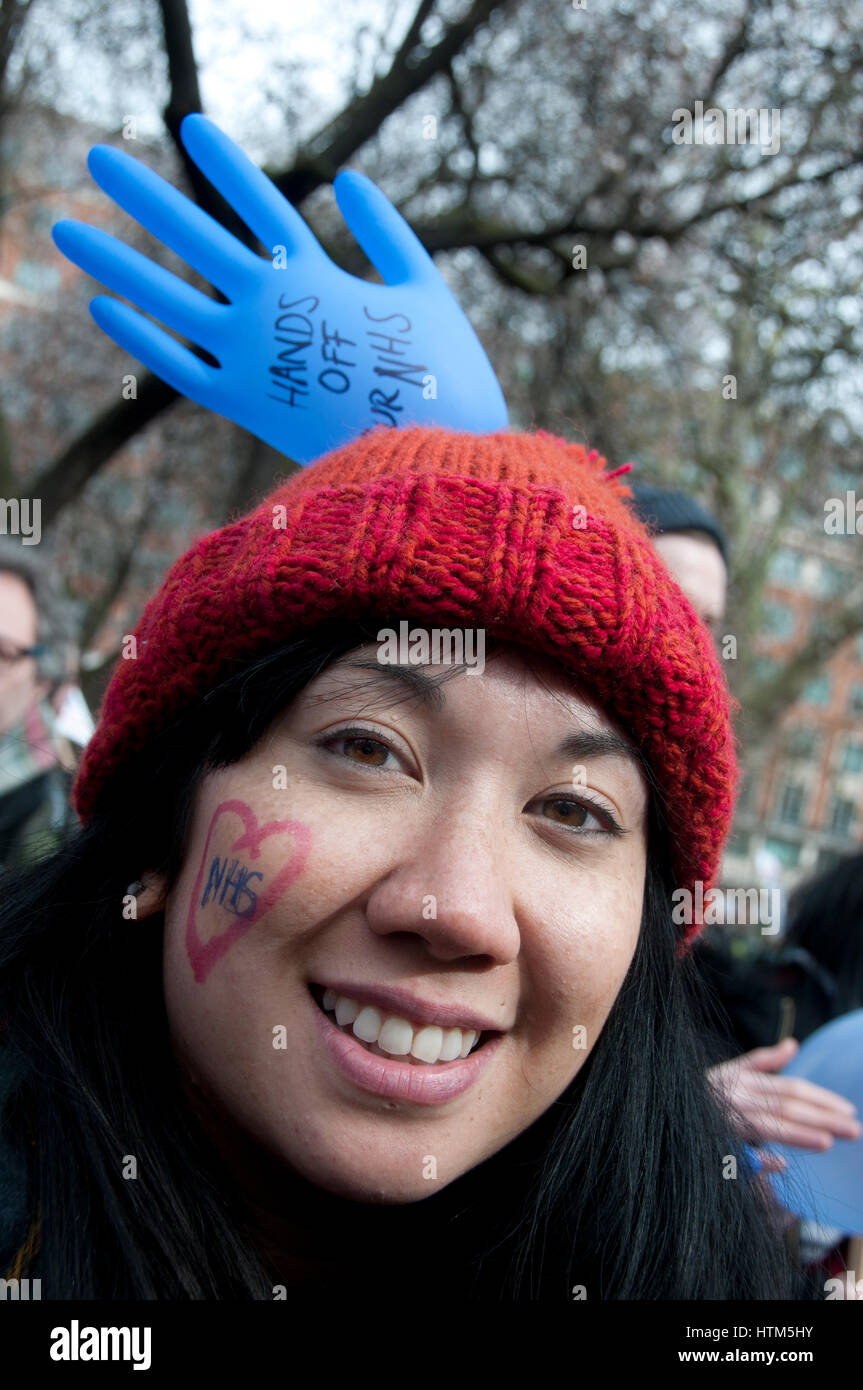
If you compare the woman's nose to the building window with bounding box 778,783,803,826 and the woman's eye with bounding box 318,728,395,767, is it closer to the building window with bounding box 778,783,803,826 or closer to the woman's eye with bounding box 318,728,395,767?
Result: the woman's eye with bounding box 318,728,395,767

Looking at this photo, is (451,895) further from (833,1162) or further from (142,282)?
(833,1162)

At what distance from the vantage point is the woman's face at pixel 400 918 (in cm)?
129

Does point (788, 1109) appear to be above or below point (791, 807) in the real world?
below

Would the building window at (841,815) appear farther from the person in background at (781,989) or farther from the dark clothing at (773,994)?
the dark clothing at (773,994)

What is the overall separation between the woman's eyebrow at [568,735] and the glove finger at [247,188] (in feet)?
2.92

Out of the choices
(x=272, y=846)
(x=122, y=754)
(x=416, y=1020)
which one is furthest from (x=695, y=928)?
(x=122, y=754)

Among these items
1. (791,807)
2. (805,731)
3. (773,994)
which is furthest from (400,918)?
(791,807)

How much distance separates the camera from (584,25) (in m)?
6.30

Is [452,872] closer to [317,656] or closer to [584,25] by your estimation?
[317,656]

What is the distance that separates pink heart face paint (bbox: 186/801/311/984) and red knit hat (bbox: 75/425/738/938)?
0.26 metres

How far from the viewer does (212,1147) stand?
1.50 meters

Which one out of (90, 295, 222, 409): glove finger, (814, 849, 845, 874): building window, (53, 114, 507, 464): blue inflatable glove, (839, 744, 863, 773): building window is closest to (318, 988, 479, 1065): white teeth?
(53, 114, 507, 464): blue inflatable glove

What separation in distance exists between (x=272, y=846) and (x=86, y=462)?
4763 millimetres

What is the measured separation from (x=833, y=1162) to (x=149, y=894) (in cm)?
171
